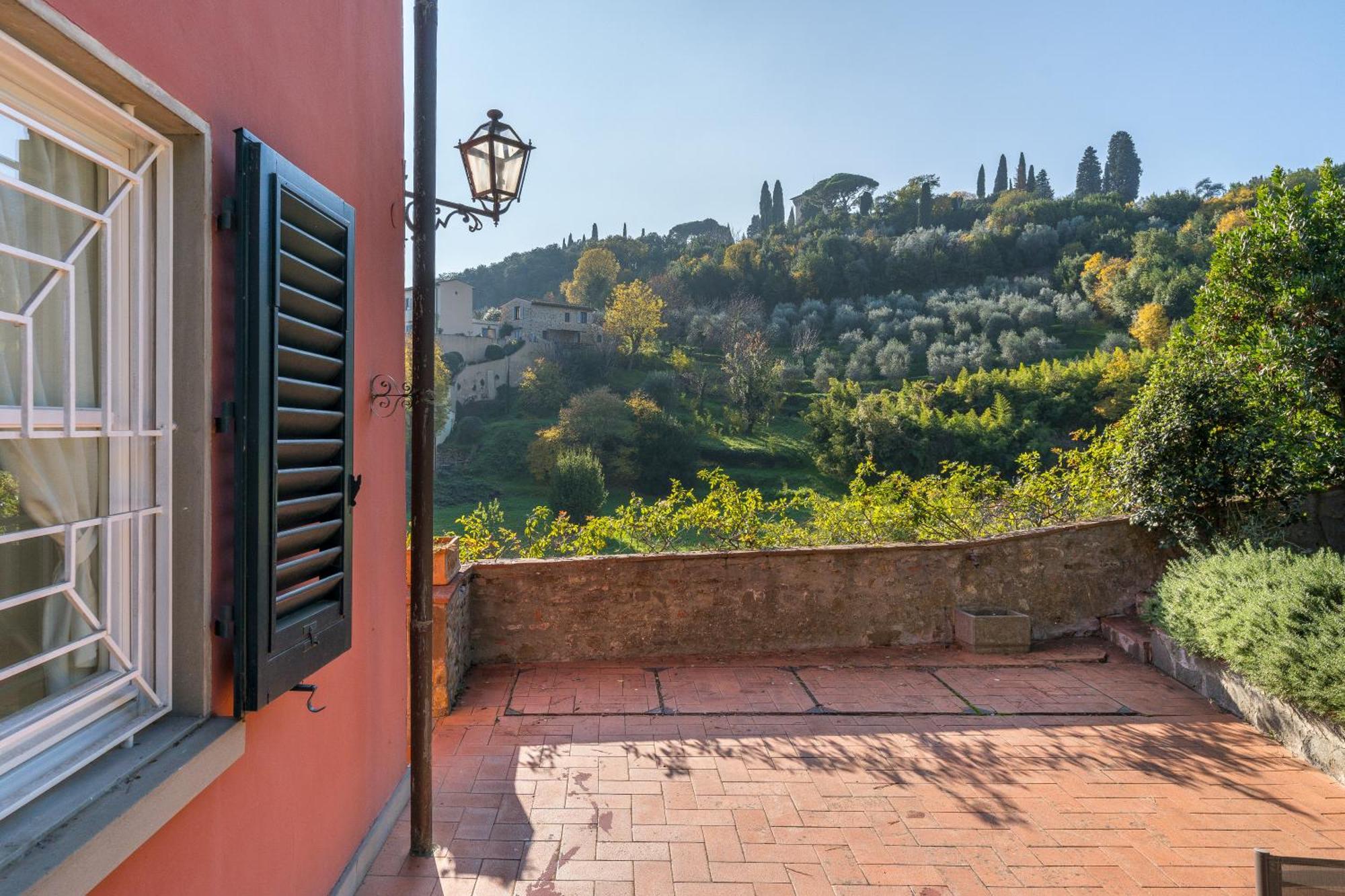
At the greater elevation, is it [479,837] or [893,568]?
[893,568]

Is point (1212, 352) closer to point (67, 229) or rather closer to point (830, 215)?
point (67, 229)

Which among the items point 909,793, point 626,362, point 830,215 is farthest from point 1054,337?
point 909,793

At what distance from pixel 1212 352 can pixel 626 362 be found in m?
36.8

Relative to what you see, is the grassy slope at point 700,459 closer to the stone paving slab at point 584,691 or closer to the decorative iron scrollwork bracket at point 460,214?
the stone paving slab at point 584,691

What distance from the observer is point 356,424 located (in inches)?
114

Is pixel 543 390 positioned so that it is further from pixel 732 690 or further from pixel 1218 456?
pixel 732 690

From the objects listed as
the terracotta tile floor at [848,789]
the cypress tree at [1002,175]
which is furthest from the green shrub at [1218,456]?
the cypress tree at [1002,175]

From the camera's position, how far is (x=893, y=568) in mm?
6172

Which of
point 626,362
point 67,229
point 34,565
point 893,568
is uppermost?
point 626,362

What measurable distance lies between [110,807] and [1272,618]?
18.2 feet

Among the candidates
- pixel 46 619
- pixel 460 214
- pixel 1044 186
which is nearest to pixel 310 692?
pixel 46 619

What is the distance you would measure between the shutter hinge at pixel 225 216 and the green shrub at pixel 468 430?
1318 inches

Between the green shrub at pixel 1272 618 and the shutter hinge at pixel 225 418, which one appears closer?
the shutter hinge at pixel 225 418

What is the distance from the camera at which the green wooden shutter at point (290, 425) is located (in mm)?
1868
